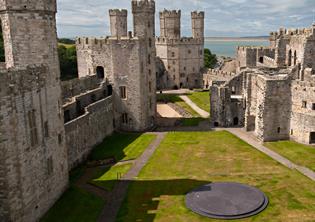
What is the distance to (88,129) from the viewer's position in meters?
35.1

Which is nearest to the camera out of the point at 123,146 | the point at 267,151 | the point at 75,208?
the point at 75,208

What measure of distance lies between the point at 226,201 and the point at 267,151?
40.8ft

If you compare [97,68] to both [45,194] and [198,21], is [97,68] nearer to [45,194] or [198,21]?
[45,194]

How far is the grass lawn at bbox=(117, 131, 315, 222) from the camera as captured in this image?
23.1 meters

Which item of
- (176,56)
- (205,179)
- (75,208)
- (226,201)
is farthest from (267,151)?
(176,56)

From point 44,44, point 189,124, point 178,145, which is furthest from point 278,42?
point 44,44

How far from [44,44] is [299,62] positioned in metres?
32.7

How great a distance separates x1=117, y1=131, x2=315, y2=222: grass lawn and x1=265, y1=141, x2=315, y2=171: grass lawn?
2.09 meters

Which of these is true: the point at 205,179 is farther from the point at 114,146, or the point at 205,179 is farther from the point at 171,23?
the point at 171,23

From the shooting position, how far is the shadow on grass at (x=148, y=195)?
2321 centimetres

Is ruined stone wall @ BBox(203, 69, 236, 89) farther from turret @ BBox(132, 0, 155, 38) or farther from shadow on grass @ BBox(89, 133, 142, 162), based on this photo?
shadow on grass @ BBox(89, 133, 142, 162)

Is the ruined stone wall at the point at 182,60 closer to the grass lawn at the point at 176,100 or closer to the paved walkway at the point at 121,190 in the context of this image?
the grass lawn at the point at 176,100

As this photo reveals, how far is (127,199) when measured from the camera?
25.5 metres

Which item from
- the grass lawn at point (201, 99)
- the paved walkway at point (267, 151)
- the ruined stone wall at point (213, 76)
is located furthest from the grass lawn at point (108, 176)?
the ruined stone wall at point (213, 76)
